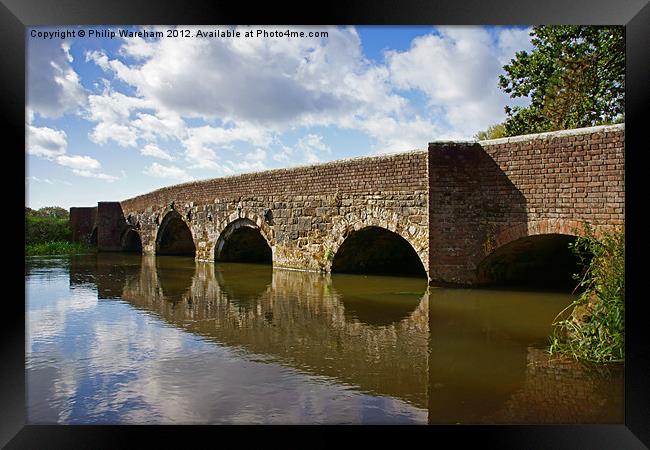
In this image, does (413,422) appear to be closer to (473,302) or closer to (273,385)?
(273,385)

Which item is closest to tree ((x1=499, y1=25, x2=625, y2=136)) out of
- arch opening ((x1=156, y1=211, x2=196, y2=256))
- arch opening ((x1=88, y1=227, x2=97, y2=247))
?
arch opening ((x1=156, y1=211, x2=196, y2=256))

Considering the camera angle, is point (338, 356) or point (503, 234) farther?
point (503, 234)

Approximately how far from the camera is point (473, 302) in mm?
7922

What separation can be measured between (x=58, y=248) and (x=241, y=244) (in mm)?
12176

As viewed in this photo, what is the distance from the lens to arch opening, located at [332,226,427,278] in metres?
12.0

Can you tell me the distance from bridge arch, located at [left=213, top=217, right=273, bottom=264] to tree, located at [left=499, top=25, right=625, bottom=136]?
819 centimetres

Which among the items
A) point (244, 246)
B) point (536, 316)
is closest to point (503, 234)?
point (536, 316)

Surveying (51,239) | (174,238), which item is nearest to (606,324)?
(174,238)

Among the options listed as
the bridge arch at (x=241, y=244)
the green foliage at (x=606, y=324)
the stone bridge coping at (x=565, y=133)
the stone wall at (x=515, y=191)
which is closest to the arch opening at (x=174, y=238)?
the bridge arch at (x=241, y=244)

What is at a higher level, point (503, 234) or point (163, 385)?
point (503, 234)

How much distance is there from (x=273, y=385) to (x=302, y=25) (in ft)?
8.83

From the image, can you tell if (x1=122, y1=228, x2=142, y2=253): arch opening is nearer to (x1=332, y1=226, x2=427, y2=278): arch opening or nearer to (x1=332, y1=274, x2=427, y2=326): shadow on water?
(x1=332, y1=226, x2=427, y2=278): arch opening

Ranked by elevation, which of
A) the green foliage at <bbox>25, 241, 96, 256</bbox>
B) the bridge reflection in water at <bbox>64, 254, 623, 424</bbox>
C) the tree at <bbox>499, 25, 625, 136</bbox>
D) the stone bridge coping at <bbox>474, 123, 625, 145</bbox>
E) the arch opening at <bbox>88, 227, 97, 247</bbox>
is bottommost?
the bridge reflection in water at <bbox>64, 254, 623, 424</bbox>
